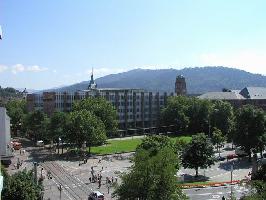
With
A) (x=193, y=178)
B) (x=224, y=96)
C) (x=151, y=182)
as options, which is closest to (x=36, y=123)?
(x=193, y=178)

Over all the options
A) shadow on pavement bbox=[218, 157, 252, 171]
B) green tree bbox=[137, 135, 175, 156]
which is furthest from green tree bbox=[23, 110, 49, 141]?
green tree bbox=[137, 135, 175, 156]

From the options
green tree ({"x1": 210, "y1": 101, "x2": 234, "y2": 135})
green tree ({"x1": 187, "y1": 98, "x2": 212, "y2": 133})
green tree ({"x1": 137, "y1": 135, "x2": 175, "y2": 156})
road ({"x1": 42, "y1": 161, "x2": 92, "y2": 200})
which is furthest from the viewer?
green tree ({"x1": 187, "y1": 98, "x2": 212, "y2": 133})

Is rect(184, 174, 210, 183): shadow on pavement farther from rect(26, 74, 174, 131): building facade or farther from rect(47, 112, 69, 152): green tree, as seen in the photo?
rect(26, 74, 174, 131): building facade

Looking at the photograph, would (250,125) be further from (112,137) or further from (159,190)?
(112,137)

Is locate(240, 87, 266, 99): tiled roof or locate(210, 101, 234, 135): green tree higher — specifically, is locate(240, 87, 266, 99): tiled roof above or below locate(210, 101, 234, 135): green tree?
above

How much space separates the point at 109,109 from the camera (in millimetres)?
111750

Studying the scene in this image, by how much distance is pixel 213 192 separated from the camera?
54.6 m

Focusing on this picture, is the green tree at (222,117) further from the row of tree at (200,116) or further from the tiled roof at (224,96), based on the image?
the tiled roof at (224,96)

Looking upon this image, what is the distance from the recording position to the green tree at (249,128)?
7788cm

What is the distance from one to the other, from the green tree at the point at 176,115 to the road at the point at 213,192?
68679mm

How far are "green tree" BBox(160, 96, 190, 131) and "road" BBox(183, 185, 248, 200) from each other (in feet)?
225

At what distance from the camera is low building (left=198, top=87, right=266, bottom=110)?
538 ft

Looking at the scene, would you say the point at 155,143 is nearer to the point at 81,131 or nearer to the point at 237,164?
the point at 237,164

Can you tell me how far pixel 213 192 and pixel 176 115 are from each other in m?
73.4
